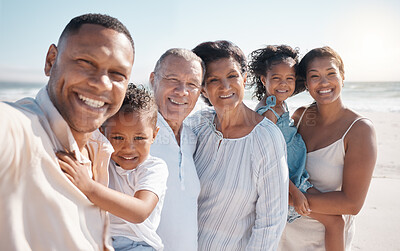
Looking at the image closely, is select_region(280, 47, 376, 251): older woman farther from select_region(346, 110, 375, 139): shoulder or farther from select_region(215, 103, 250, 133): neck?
select_region(215, 103, 250, 133): neck

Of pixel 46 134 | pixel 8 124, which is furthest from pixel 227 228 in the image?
pixel 8 124

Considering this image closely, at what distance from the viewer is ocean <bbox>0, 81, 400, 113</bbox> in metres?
21.0

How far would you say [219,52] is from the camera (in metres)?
2.66

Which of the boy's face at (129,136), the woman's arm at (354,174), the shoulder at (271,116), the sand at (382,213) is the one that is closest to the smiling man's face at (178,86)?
the boy's face at (129,136)

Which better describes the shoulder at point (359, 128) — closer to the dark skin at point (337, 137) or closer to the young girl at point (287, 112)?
the dark skin at point (337, 137)

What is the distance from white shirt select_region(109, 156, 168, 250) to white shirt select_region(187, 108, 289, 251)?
0.61 metres

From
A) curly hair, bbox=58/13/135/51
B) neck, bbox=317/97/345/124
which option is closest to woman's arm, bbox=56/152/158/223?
curly hair, bbox=58/13/135/51

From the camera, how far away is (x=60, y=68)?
4.45ft

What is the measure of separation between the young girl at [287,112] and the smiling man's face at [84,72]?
228 centimetres

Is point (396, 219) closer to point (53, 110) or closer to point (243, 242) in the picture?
point (243, 242)

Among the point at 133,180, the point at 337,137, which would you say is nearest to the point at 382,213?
the point at 337,137

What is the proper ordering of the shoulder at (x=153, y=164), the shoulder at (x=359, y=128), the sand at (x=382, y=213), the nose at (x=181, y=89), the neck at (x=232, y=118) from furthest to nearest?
1. the sand at (x=382, y=213)
2. the shoulder at (x=359, y=128)
3. the neck at (x=232, y=118)
4. the nose at (x=181, y=89)
5. the shoulder at (x=153, y=164)

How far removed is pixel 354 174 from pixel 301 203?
1.89 ft

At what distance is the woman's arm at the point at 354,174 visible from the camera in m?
2.82
